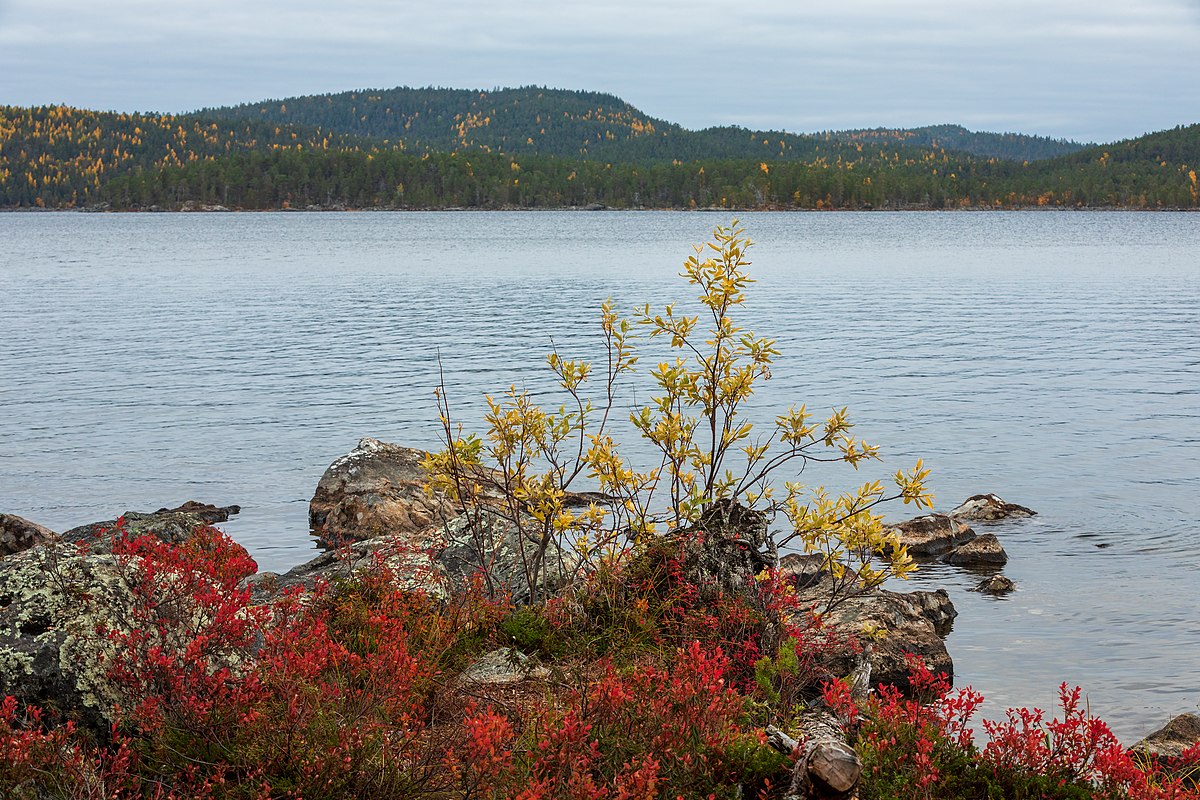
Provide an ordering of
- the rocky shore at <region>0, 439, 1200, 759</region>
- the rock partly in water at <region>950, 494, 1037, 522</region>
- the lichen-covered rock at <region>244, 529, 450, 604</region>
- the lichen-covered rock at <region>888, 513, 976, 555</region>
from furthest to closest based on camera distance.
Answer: the rock partly in water at <region>950, 494, 1037, 522</region> → the lichen-covered rock at <region>888, 513, 976, 555</region> → the lichen-covered rock at <region>244, 529, 450, 604</region> → the rocky shore at <region>0, 439, 1200, 759</region>

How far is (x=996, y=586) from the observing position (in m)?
12.9

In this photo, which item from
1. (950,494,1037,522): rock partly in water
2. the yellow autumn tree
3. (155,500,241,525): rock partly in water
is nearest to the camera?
the yellow autumn tree

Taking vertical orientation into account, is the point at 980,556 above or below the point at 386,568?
below

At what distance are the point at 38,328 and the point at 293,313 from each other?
10.3 m

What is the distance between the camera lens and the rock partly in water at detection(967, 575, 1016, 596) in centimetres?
1279

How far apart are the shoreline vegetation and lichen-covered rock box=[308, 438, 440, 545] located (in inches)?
178

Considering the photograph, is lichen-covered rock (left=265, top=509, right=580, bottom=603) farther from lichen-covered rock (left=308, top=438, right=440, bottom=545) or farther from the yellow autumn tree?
lichen-covered rock (left=308, top=438, right=440, bottom=545)

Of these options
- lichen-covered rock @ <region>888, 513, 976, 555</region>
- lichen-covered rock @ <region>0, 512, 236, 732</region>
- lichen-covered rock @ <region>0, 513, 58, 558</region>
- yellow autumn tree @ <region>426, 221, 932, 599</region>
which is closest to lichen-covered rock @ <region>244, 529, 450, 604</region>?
yellow autumn tree @ <region>426, 221, 932, 599</region>

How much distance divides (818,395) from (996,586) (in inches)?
522

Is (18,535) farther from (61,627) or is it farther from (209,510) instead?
(61,627)

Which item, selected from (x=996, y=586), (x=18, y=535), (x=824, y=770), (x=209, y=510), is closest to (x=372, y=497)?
(x=209, y=510)

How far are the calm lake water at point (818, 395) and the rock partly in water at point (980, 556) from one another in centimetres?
33

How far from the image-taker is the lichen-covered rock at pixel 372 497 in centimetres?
1368

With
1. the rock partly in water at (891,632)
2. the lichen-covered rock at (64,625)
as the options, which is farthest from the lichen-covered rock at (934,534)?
the lichen-covered rock at (64,625)
